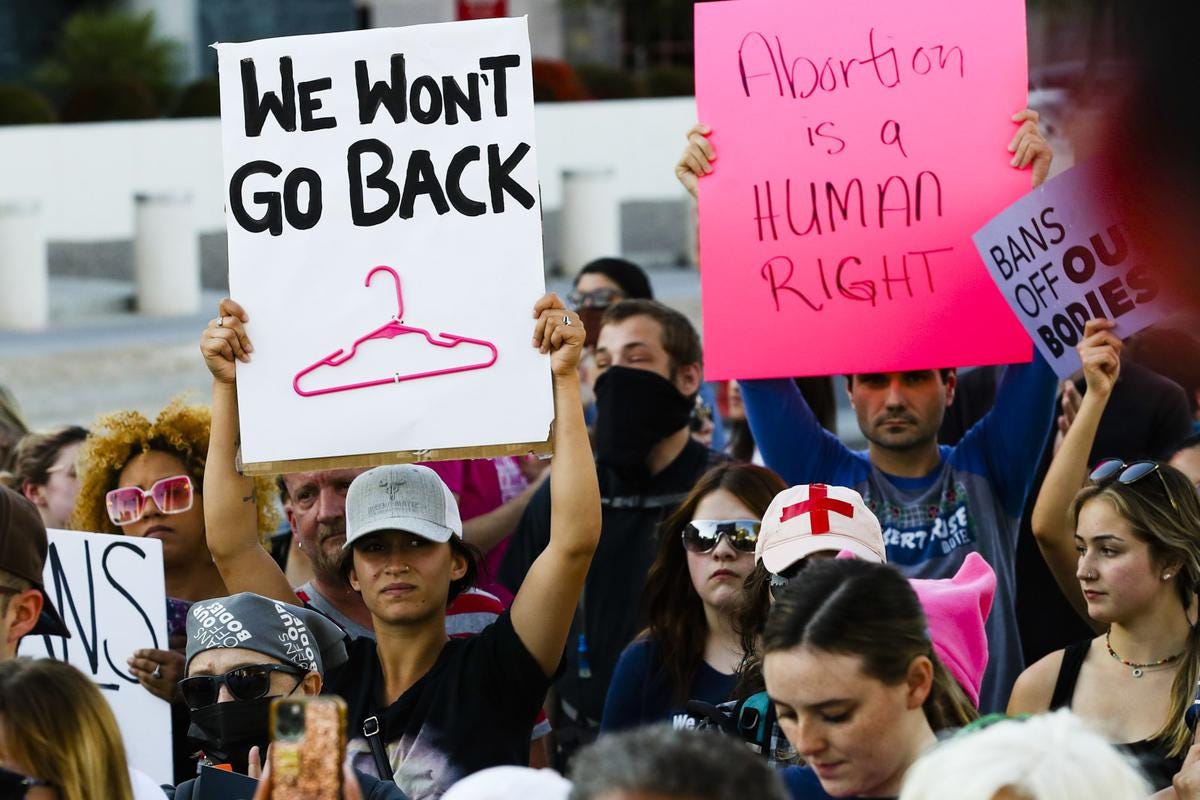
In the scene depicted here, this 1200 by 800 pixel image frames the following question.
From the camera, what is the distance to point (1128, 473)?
367cm

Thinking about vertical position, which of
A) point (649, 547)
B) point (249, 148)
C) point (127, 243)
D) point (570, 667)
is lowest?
point (570, 667)

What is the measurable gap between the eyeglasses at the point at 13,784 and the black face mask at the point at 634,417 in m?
2.43

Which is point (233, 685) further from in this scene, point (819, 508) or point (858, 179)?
point (858, 179)

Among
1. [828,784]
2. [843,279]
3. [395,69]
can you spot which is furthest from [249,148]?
[828,784]

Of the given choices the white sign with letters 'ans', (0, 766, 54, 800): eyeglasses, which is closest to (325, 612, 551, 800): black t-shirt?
the white sign with letters 'ans'

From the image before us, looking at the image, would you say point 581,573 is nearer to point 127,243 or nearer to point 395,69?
point 395,69

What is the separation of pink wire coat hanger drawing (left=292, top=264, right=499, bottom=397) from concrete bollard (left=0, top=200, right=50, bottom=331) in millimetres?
12202

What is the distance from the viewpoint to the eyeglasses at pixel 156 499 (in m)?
4.42

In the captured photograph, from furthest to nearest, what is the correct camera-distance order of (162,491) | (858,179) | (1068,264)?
(162,491) → (858,179) → (1068,264)

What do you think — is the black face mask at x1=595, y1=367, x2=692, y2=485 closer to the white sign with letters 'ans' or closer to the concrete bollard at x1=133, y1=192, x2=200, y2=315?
the white sign with letters 'ans'

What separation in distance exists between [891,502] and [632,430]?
83cm

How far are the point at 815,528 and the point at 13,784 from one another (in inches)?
59.5

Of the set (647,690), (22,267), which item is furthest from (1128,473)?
(22,267)

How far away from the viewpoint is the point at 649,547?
15.8 feet
